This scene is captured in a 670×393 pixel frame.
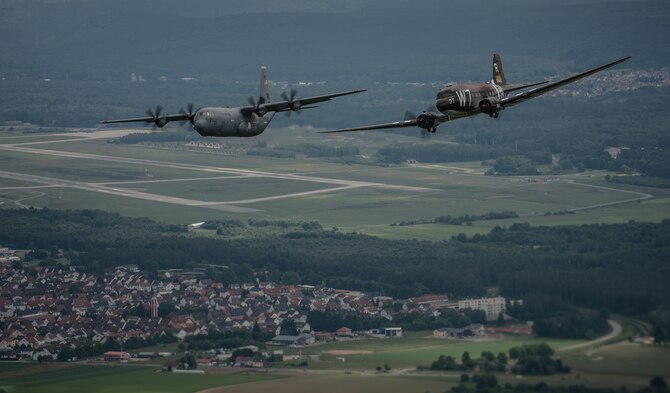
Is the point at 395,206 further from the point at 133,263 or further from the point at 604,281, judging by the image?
Result: the point at 604,281

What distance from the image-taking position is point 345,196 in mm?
180750

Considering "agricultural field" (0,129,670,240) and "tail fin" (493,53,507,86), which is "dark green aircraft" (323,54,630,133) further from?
"agricultural field" (0,129,670,240)

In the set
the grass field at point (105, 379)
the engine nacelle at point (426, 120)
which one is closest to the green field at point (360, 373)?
the grass field at point (105, 379)

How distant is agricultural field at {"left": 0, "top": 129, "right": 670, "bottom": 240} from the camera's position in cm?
16112

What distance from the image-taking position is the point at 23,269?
5822 inches

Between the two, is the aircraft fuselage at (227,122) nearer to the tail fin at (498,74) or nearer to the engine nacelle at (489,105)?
the tail fin at (498,74)

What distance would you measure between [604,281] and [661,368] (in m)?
12.4

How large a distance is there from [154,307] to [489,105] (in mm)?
51589

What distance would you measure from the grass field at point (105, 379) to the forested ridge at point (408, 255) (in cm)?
1797

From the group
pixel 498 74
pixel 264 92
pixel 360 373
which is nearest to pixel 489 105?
pixel 498 74

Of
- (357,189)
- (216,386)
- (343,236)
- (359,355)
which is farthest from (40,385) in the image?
(357,189)

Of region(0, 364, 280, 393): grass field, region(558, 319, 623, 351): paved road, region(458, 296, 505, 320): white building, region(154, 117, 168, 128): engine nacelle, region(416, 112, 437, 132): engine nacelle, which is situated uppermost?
region(416, 112, 437, 132): engine nacelle

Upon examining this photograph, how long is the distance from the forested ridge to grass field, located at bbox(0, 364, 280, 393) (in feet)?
59.0

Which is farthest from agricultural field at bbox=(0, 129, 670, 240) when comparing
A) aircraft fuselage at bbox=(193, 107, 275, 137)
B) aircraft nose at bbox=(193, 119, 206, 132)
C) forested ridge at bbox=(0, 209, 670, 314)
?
A: aircraft nose at bbox=(193, 119, 206, 132)
